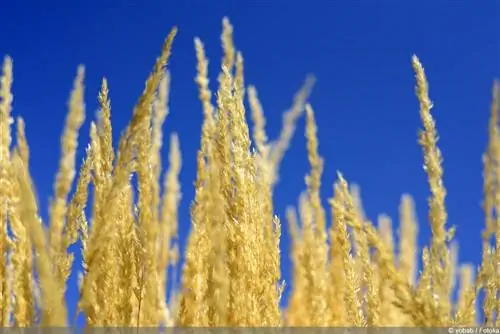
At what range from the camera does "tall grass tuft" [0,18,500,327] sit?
1.43 meters

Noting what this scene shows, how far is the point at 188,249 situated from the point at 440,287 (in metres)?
1.20

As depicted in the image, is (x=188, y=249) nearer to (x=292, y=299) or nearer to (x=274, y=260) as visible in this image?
(x=274, y=260)

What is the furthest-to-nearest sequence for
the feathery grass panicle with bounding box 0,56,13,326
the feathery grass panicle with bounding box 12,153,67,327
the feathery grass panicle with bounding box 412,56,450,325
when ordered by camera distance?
the feathery grass panicle with bounding box 0,56,13,326 → the feathery grass panicle with bounding box 412,56,450,325 → the feathery grass panicle with bounding box 12,153,67,327

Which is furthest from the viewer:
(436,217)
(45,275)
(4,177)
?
(4,177)

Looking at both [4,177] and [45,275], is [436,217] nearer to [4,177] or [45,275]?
[45,275]

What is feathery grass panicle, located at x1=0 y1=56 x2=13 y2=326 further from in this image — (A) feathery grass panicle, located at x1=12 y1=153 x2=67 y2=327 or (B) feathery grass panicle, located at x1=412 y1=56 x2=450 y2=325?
(B) feathery grass panicle, located at x1=412 y1=56 x2=450 y2=325

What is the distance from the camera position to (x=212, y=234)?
6.06ft

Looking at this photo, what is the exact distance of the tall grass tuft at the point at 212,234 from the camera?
143cm

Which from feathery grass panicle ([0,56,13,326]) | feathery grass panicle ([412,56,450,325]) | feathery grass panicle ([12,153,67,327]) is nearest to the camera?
feathery grass panicle ([12,153,67,327])

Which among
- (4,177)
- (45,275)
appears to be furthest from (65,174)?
(4,177)

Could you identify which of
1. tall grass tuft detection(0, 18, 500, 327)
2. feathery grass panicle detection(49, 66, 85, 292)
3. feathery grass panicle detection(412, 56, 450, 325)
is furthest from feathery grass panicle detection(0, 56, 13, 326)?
feathery grass panicle detection(412, 56, 450, 325)

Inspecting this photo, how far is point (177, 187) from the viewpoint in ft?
10.8

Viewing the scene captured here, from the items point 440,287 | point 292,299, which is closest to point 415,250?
point 292,299

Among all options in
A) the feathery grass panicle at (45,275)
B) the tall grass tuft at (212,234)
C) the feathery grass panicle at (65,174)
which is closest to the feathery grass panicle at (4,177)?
the tall grass tuft at (212,234)
